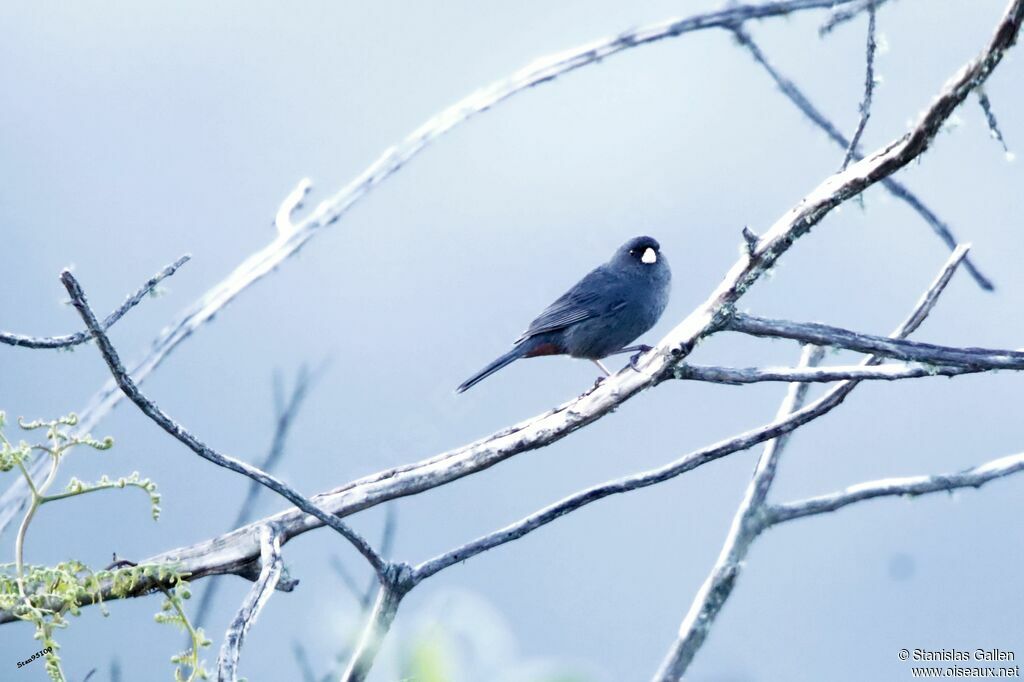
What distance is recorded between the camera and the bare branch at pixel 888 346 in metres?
1.05

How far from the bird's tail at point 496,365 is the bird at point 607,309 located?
0.04ft

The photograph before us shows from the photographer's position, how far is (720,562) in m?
1.22

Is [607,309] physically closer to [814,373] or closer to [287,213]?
[287,213]

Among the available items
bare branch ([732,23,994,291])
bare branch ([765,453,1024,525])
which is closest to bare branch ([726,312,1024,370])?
bare branch ([765,453,1024,525])

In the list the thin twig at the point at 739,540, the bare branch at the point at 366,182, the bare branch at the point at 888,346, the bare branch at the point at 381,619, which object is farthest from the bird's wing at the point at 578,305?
the bare branch at the point at 381,619

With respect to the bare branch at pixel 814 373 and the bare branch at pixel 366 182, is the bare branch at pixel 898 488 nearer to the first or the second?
the bare branch at pixel 814 373

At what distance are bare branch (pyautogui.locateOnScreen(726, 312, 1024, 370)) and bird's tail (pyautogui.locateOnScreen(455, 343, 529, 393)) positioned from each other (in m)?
0.72

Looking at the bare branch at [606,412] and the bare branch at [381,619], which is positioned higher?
the bare branch at [606,412]

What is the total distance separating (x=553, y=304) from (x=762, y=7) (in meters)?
0.70

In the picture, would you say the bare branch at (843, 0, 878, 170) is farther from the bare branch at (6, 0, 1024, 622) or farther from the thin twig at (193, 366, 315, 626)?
the thin twig at (193, 366, 315, 626)

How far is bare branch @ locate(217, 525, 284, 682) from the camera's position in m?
0.74

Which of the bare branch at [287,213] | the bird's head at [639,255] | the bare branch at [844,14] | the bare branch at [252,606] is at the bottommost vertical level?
the bare branch at [252,606]

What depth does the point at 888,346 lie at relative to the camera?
1062 mm

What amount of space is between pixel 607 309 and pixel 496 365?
294mm
